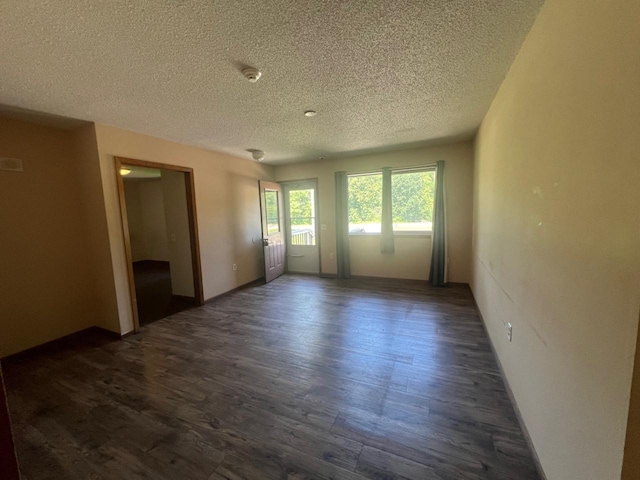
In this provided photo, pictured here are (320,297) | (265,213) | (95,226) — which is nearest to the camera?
(95,226)

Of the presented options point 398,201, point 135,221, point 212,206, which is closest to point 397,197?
point 398,201

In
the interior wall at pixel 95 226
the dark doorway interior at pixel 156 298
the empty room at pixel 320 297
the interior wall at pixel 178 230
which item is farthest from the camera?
the interior wall at pixel 178 230

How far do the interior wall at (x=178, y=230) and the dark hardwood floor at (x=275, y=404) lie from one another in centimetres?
116

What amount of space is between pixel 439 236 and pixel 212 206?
3898 millimetres

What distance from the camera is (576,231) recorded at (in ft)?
3.38

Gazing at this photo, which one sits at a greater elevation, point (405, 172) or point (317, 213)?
point (405, 172)

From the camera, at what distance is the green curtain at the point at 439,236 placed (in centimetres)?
428

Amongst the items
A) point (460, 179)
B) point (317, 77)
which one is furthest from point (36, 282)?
point (460, 179)

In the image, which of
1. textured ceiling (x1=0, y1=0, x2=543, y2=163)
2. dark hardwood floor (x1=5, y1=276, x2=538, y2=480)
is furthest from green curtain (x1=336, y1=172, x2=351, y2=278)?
textured ceiling (x1=0, y1=0, x2=543, y2=163)

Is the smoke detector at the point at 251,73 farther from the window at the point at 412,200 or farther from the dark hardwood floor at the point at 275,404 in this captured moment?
the window at the point at 412,200

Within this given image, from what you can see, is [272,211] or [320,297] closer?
[320,297]

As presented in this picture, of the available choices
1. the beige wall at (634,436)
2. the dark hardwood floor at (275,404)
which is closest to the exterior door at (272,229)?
the dark hardwood floor at (275,404)

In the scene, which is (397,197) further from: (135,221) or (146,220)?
(135,221)

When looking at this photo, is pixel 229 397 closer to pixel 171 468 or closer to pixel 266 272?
pixel 171 468
